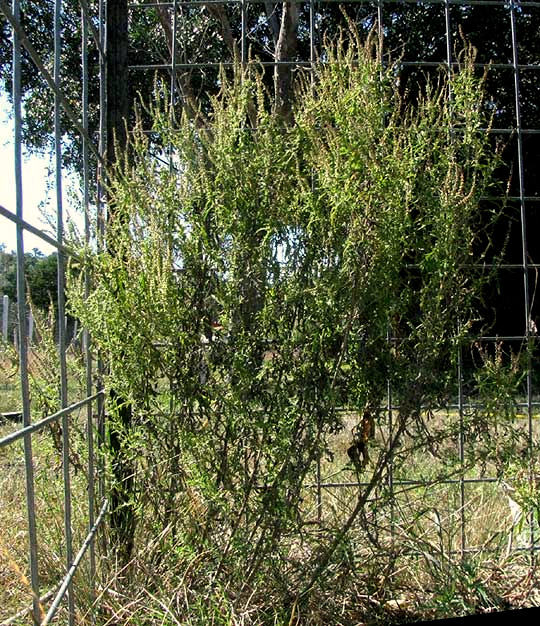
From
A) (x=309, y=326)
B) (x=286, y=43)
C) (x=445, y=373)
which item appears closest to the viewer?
(x=309, y=326)

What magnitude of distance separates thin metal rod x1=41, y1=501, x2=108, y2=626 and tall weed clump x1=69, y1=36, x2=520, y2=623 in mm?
183

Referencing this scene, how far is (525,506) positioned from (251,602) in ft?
3.19

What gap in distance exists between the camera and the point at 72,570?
7.30 feet

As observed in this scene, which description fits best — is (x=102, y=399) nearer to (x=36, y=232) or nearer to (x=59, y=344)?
(x=59, y=344)

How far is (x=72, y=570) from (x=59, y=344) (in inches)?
24.9

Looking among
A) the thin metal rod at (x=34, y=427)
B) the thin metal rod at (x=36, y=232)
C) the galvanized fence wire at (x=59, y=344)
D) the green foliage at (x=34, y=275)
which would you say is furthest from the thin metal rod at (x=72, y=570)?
the thin metal rod at (x=36, y=232)

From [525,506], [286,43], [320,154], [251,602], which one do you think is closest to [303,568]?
[251,602]

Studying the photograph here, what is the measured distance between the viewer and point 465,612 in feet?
8.84

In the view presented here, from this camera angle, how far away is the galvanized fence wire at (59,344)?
5.44ft

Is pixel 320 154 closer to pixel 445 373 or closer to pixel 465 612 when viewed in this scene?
pixel 445 373

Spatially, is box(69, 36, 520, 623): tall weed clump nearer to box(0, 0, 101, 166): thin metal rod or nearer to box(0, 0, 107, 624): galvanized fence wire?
box(0, 0, 107, 624): galvanized fence wire

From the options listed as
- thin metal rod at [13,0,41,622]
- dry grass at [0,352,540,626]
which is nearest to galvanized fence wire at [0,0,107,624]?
thin metal rod at [13,0,41,622]

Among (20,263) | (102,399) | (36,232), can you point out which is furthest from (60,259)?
(102,399)

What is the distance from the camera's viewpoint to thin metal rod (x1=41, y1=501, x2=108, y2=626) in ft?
6.48
